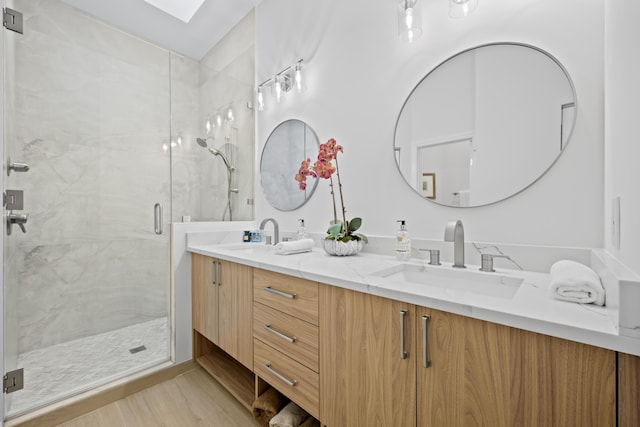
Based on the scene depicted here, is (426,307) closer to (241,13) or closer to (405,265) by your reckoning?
(405,265)

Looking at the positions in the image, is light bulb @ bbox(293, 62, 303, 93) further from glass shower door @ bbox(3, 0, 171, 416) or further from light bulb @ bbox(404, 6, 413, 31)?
glass shower door @ bbox(3, 0, 171, 416)

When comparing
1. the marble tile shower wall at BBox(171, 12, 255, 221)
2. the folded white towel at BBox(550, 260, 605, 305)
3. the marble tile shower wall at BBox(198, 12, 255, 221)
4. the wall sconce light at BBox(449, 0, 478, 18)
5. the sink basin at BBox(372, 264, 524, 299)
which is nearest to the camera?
the folded white towel at BBox(550, 260, 605, 305)

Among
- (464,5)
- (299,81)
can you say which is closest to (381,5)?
(464,5)

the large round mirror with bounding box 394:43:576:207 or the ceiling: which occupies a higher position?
the ceiling

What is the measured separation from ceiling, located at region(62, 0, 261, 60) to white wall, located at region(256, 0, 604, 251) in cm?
31

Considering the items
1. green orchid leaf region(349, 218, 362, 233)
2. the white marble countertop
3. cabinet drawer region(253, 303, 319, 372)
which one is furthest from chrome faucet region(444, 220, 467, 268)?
cabinet drawer region(253, 303, 319, 372)

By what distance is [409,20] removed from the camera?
1354 millimetres

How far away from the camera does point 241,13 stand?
255cm

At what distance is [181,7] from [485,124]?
268 cm

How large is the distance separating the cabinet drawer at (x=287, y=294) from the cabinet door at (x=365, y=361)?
56mm

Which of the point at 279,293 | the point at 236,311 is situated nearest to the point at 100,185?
the point at 236,311

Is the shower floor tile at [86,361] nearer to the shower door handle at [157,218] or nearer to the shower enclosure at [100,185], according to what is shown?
the shower enclosure at [100,185]

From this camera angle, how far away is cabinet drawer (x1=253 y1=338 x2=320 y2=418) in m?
1.11

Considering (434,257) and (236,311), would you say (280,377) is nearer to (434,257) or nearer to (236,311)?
(236,311)
